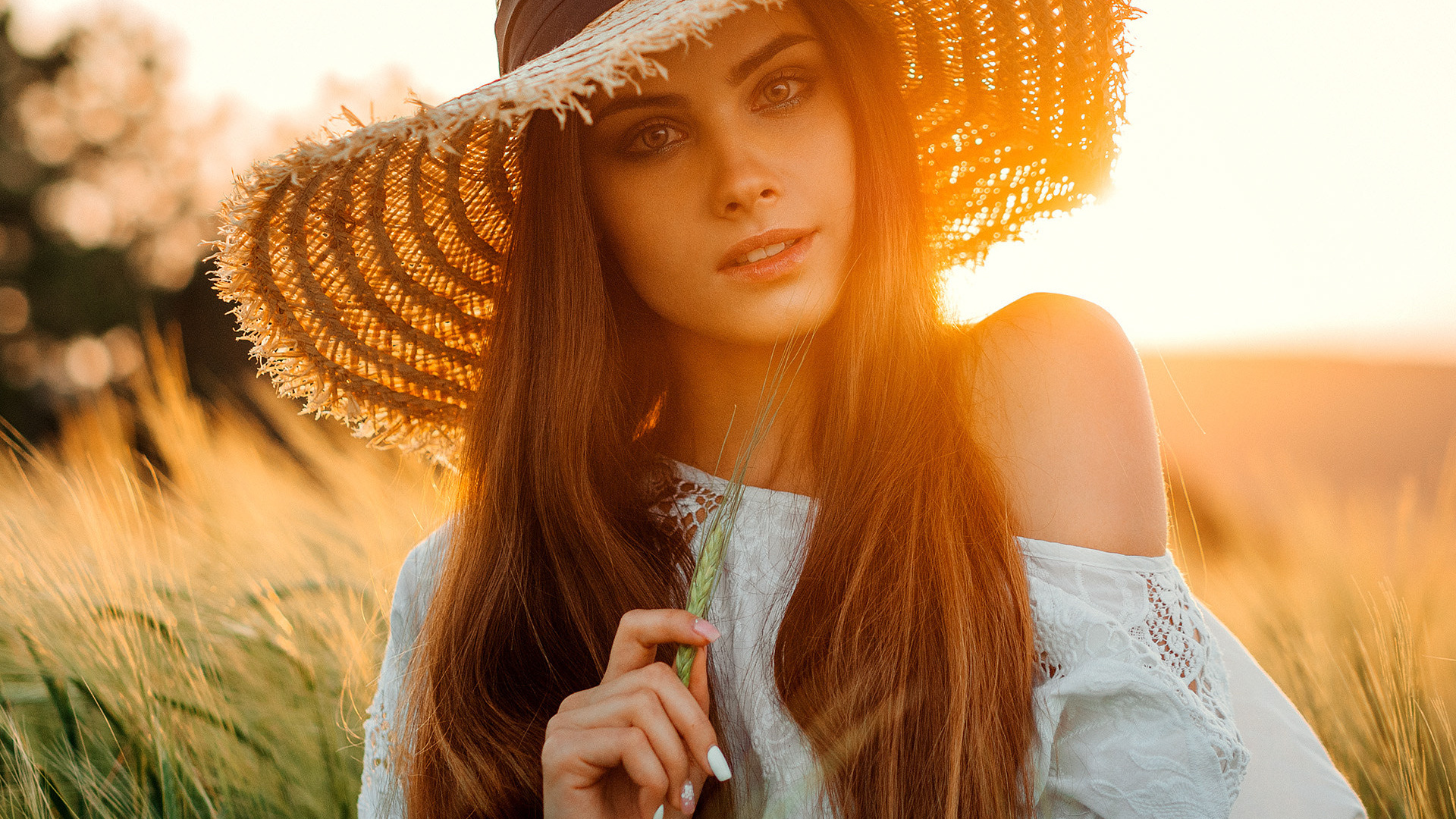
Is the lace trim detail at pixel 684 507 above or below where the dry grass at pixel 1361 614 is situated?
above

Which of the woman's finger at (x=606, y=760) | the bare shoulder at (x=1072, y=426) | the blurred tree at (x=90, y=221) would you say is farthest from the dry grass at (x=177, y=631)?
the blurred tree at (x=90, y=221)

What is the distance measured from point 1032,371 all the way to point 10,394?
62.4 feet

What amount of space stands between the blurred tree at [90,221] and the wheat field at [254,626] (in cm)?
1426

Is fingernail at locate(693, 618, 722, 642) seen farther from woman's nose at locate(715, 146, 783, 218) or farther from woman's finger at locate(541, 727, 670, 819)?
woman's nose at locate(715, 146, 783, 218)

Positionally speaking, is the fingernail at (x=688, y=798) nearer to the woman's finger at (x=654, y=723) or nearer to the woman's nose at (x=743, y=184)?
the woman's finger at (x=654, y=723)

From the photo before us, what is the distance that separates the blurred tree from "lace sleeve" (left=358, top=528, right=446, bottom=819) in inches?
592

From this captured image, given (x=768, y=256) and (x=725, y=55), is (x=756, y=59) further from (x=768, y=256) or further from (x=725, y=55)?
(x=768, y=256)

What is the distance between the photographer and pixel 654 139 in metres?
1.69

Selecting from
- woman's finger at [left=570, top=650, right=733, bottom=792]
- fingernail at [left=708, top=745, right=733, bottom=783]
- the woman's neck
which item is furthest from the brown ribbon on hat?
fingernail at [left=708, top=745, right=733, bottom=783]

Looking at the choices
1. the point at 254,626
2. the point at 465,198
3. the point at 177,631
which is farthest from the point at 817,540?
the point at 254,626

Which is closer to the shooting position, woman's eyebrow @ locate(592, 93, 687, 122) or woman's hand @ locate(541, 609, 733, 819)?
woman's hand @ locate(541, 609, 733, 819)

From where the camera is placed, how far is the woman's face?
158 centimetres

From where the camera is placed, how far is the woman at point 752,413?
1.31m

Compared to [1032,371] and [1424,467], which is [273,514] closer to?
[1032,371]
